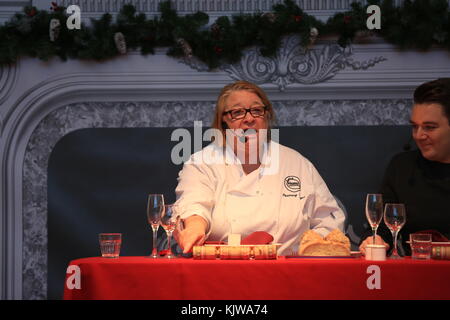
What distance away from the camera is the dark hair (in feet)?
8.54

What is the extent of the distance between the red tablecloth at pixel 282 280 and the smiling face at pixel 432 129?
0.83 m

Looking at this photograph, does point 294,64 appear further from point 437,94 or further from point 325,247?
point 325,247

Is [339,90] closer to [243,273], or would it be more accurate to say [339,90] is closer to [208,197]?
[208,197]

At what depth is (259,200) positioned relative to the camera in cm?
266

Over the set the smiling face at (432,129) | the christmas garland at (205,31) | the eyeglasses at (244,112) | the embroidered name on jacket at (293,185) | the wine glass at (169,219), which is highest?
the christmas garland at (205,31)

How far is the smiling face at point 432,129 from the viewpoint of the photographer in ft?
8.48

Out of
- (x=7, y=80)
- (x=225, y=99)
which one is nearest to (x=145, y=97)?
(x=7, y=80)

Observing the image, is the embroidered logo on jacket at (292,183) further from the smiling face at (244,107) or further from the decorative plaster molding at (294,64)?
the decorative plaster molding at (294,64)

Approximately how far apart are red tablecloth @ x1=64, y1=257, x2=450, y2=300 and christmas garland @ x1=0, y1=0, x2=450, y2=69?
2002 mm

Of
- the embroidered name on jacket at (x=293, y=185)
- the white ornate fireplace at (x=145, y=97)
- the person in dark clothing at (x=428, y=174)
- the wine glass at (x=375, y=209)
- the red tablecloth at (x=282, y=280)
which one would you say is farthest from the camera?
the white ornate fireplace at (x=145, y=97)

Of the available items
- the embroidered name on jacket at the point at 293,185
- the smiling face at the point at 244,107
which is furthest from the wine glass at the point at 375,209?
the smiling face at the point at 244,107

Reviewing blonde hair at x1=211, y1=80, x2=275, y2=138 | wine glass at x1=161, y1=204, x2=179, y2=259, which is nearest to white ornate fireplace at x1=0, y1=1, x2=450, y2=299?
blonde hair at x1=211, y1=80, x2=275, y2=138

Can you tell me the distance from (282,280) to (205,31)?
82.3 inches

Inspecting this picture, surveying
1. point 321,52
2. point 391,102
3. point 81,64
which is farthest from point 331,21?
point 81,64
